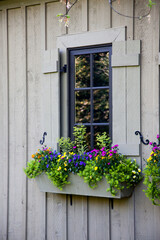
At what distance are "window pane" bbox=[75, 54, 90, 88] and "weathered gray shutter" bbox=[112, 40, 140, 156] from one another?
369mm

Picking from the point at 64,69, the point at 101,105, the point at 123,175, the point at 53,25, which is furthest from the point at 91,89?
the point at 123,175

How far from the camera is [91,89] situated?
452 cm

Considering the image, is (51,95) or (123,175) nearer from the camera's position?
(123,175)

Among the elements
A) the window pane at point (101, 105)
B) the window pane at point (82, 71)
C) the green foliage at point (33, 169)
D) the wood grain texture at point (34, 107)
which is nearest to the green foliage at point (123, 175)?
the window pane at point (101, 105)

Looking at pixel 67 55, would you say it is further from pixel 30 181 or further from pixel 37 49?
pixel 30 181

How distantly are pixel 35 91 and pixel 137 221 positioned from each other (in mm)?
1906

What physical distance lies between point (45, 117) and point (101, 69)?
0.86 meters

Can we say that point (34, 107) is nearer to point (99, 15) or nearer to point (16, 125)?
point (16, 125)

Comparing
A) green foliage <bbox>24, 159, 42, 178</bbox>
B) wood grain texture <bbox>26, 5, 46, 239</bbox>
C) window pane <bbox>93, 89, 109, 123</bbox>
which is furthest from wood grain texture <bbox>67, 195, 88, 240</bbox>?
window pane <bbox>93, 89, 109, 123</bbox>

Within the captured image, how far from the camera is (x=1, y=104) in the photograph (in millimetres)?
5160

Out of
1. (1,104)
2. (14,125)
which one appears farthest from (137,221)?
(1,104)

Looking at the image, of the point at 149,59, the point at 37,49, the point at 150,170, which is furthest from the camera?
the point at 37,49

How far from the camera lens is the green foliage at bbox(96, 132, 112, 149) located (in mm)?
4293

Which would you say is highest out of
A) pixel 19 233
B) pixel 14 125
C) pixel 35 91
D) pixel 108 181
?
pixel 35 91
